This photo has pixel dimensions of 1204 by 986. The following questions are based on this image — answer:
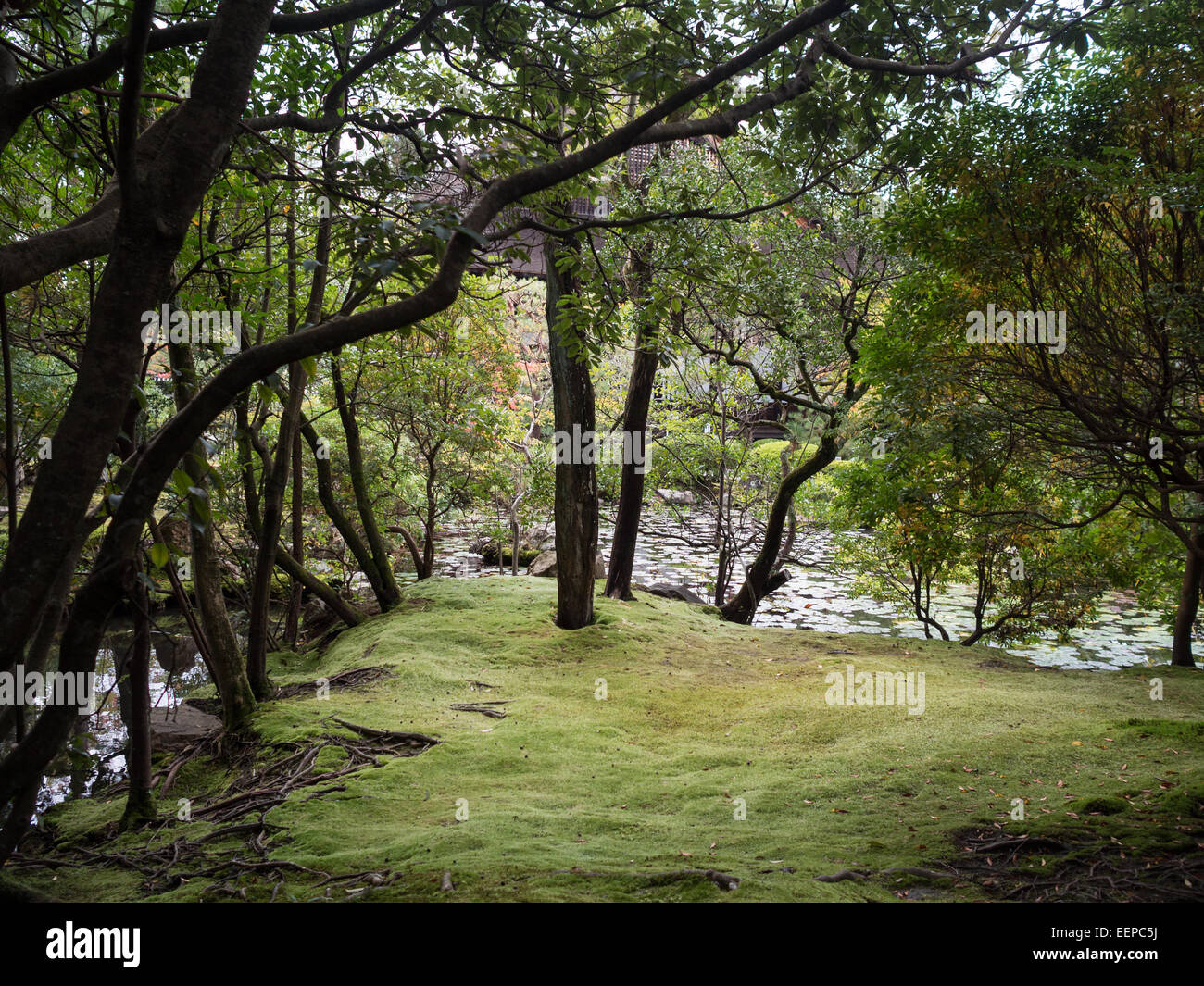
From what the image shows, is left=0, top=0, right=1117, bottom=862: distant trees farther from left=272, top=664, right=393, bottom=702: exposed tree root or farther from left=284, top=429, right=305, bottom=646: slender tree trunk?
left=284, top=429, right=305, bottom=646: slender tree trunk

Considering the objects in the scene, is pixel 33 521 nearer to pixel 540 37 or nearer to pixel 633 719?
pixel 540 37

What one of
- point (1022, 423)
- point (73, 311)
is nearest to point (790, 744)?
point (1022, 423)

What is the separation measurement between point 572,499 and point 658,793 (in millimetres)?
3978

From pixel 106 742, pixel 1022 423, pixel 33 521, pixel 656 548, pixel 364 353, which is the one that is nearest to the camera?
pixel 33 521

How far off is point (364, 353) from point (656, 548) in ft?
39.1

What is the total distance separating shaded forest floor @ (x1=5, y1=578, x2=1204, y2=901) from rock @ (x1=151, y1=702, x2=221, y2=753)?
1.96ft

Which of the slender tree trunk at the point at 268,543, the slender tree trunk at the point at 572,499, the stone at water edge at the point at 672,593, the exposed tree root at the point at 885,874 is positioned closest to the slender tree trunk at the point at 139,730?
the slender tree trunk at the point at 268,543

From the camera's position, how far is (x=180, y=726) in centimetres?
637

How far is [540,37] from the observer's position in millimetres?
3639

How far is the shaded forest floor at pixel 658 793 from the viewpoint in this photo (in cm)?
272

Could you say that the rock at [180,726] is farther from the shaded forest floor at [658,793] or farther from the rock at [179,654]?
the rock at [179,654]

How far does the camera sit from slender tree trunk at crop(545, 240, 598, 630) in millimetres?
7559

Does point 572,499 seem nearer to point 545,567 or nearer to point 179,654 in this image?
point 545,567

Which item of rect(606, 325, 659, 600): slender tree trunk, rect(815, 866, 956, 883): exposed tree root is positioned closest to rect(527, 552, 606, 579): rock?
rect(606, 325, 659, 600): slender tree trunk
